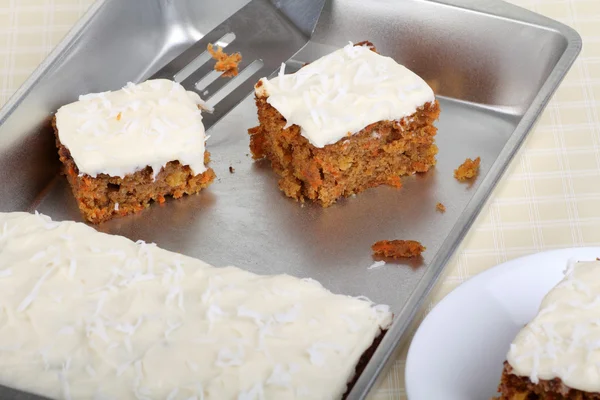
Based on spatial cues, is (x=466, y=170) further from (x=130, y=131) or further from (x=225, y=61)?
(x=130, y=131)

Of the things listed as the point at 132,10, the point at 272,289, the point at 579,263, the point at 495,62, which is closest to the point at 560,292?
the point at 579,263

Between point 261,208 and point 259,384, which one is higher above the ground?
point 259,384

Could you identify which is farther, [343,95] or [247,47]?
[247,47]

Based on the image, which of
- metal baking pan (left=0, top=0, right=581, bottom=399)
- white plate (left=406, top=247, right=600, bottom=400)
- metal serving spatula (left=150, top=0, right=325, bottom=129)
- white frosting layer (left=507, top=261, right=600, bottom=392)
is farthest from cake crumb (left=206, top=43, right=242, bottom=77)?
white frosting layer (left=507, top=261, right=600, bottom=392)

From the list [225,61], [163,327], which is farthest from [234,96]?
[163,327]

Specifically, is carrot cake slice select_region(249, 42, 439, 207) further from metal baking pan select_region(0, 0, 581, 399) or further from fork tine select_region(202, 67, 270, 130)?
fork tine select_region(202, 67, 270, 130)

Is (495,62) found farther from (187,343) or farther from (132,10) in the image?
(187,343)
